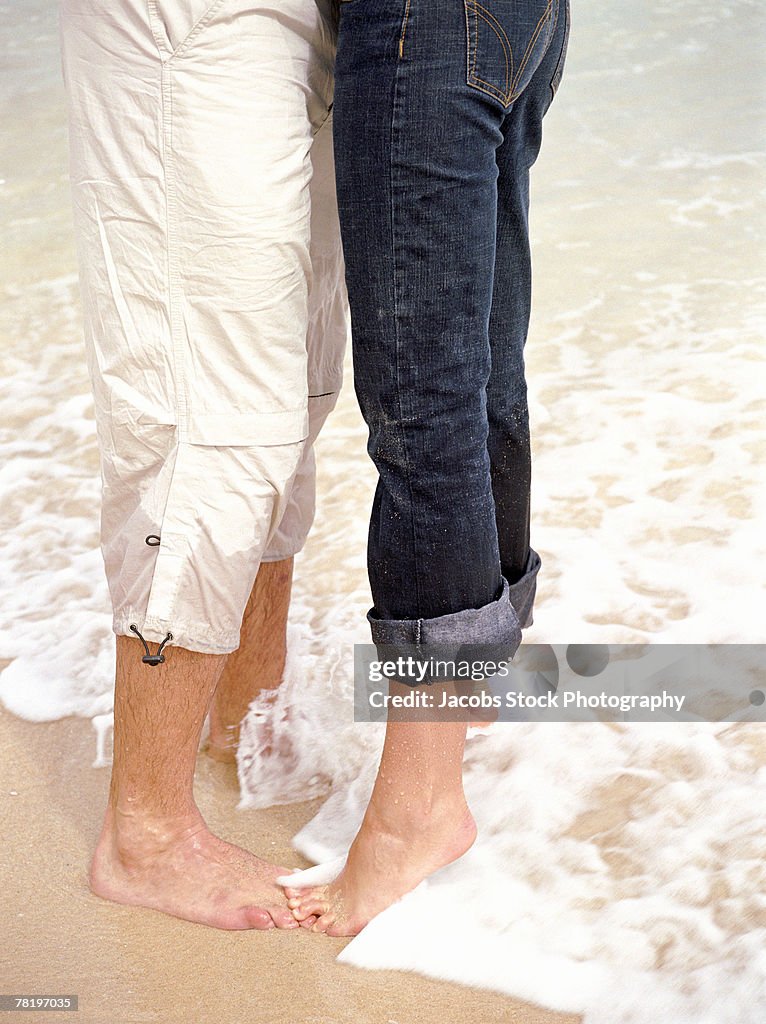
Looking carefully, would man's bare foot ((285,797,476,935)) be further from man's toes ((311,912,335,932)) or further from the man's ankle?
the man's ankle

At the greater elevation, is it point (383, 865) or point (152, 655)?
point (152, 655)

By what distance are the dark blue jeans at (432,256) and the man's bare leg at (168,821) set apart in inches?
10.1

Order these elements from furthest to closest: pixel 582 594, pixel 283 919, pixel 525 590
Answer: pixel 582 594 → pixel 525 590 → pixel 283 919

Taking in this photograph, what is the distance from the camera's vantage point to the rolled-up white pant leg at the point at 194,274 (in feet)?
3.53

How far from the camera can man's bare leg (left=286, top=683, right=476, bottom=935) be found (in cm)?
125

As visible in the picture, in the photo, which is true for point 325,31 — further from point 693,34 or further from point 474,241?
point 693,34

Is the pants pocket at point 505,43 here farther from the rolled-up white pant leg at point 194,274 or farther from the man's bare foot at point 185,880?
the man's bare foot at point 185,880

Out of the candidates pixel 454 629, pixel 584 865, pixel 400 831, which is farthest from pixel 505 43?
pixel 584 865

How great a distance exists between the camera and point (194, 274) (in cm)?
112

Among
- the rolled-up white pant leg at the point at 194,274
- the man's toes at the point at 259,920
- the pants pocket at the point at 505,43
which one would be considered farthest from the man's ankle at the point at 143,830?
the pants pocket at the point at 505,43

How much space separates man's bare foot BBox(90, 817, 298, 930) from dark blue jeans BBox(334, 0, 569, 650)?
1.24 feet

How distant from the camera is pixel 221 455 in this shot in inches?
46.2

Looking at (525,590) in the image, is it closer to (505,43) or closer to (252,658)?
(252,658)

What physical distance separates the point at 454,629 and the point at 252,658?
55 cm
